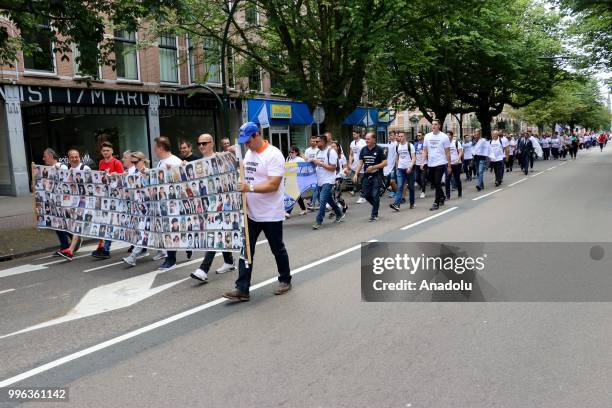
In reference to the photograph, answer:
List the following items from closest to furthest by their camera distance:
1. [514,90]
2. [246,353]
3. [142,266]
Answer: [246,353]
[142,266]
[514,90]

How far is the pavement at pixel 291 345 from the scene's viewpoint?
3.66 meters

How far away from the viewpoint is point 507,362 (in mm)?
4043

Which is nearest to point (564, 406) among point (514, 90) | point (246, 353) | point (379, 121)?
point (246, 353)

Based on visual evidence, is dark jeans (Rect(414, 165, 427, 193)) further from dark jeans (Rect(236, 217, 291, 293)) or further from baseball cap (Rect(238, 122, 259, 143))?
baseball cap (Rect(238, 122, 259, 143))

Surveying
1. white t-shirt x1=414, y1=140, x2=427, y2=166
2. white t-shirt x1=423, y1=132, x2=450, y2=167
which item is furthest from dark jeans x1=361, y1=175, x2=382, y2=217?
white t-shirt x1=414, y1=140, x2=427, y2=166

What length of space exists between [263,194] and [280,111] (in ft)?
85.1

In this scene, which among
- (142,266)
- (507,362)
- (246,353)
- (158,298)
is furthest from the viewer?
(142,266)

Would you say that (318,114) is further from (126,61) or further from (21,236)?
(21,236)

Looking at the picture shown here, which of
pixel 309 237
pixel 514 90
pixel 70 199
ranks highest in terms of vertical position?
pixel 514 90

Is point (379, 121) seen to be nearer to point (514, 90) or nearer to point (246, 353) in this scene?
point (514, 90)

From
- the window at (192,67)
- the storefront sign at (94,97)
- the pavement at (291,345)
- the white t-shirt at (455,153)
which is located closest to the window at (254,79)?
the window at (192,67)

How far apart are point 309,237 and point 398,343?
5.69 m

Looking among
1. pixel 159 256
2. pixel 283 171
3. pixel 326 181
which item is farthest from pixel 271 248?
pixel 326 181

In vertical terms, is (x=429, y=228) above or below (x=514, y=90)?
below
